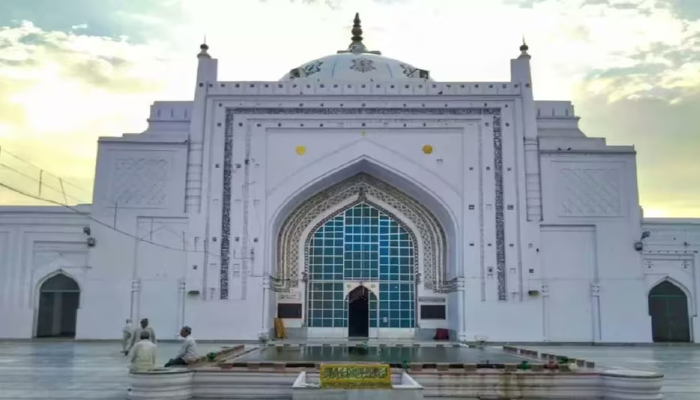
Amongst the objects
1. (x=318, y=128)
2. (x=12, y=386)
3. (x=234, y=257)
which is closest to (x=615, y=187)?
(x=318, y=128)

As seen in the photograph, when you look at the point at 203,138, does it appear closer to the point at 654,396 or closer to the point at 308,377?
A: the point at 308,377

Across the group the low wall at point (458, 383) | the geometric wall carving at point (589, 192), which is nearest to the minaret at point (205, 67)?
the geometric wall carving at point (589, 192)

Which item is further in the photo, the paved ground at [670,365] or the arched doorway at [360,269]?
the arched doorway at [360,269]

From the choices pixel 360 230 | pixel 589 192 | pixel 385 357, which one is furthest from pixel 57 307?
pixel 589 192

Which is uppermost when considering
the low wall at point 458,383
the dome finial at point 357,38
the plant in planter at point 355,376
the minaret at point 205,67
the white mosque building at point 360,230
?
the dome finial at point 357,38

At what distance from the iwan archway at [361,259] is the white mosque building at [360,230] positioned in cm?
4

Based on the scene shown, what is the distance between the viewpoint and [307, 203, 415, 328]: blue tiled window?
16625 mm

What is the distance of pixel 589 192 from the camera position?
16219 millimetres

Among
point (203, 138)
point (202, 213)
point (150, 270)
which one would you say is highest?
point (203, 138)

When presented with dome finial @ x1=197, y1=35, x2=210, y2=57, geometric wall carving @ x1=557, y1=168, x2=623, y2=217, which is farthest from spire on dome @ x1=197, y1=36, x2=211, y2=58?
geometric wall carving @ x1=557, y1=168, x2=623, y2=217

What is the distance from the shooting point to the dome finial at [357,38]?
72.4 ft

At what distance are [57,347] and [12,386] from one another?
669cm

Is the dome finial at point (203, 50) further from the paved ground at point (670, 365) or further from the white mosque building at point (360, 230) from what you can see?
the paved ground at point (670, 365)

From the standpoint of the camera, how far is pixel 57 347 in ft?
43.1
